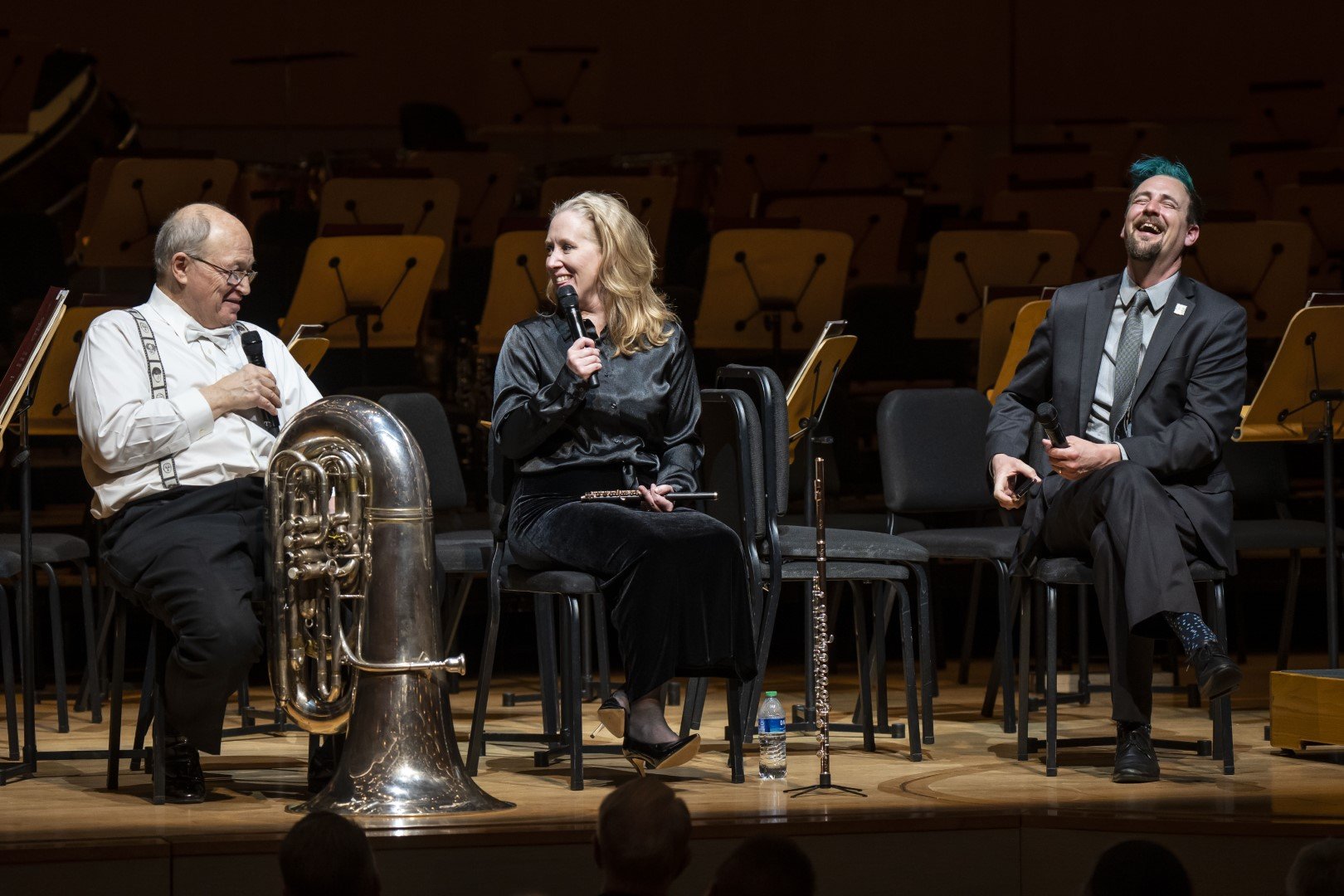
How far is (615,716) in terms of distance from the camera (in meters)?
3.47

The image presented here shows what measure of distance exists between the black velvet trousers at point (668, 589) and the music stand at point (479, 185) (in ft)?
16.2

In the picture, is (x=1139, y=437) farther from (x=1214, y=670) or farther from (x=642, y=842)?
(x=642, y=842)

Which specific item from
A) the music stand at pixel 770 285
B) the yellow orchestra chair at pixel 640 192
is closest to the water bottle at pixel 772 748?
the music stand at pixel 770 285

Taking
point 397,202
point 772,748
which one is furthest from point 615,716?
point 397,202

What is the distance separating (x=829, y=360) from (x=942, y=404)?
309 millimetres

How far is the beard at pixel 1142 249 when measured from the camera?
394cm

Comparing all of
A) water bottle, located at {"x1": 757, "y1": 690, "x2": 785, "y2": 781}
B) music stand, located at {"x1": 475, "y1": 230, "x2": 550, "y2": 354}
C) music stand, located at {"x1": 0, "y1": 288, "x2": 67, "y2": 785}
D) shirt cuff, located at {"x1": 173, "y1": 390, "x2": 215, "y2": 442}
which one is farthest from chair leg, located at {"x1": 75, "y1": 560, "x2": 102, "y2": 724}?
music stand, located at {"x1": 475, "y1": 230, "x2": 550, "y2": 354}

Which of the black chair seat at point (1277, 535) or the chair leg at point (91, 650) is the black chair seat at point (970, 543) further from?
the chair leg at point (91, 650)

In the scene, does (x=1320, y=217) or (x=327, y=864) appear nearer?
(x=327, y=864)

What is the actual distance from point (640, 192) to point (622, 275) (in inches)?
144

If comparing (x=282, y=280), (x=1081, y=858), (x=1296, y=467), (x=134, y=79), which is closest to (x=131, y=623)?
(x=282, y=280)

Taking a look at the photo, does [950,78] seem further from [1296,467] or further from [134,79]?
[1296,467]

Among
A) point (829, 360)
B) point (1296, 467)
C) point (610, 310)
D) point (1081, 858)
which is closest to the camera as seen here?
point (1081, 858)

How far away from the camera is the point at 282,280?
7145 millimetres
